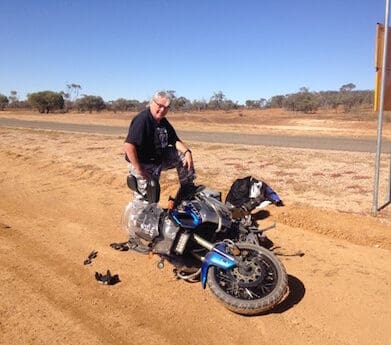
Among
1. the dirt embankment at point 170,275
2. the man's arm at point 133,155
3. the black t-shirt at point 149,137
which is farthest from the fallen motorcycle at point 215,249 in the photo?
the black t-shirt at point 149,137

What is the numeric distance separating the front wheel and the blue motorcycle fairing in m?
0.05

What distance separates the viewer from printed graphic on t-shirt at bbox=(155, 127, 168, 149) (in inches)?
217

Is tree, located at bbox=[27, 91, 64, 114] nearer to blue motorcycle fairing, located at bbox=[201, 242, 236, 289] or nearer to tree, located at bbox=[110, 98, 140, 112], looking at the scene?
tree, located at bbox=[110, 98, 140, 112]

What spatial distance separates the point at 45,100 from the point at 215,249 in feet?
242

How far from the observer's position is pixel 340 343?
3.70m

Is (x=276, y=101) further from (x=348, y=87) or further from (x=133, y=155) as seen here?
(x=133, y=155)

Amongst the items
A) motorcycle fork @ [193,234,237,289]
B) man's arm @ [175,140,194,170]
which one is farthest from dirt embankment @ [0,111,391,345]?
man's arm @ [175,140,194,170]

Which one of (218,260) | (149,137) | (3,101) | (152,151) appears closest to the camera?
(218,260)

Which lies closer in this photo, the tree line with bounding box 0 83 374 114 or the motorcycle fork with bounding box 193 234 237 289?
the motorcycle fork with bounding box 193 234 237 289

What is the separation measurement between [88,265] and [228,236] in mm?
1733

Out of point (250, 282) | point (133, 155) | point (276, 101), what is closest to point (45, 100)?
point (276, 101)

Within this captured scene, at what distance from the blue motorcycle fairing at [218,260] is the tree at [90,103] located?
74.5 metres

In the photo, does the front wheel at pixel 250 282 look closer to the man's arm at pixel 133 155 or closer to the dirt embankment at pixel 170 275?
the dirt embankment at pixel 170 275

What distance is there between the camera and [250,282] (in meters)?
4.12
